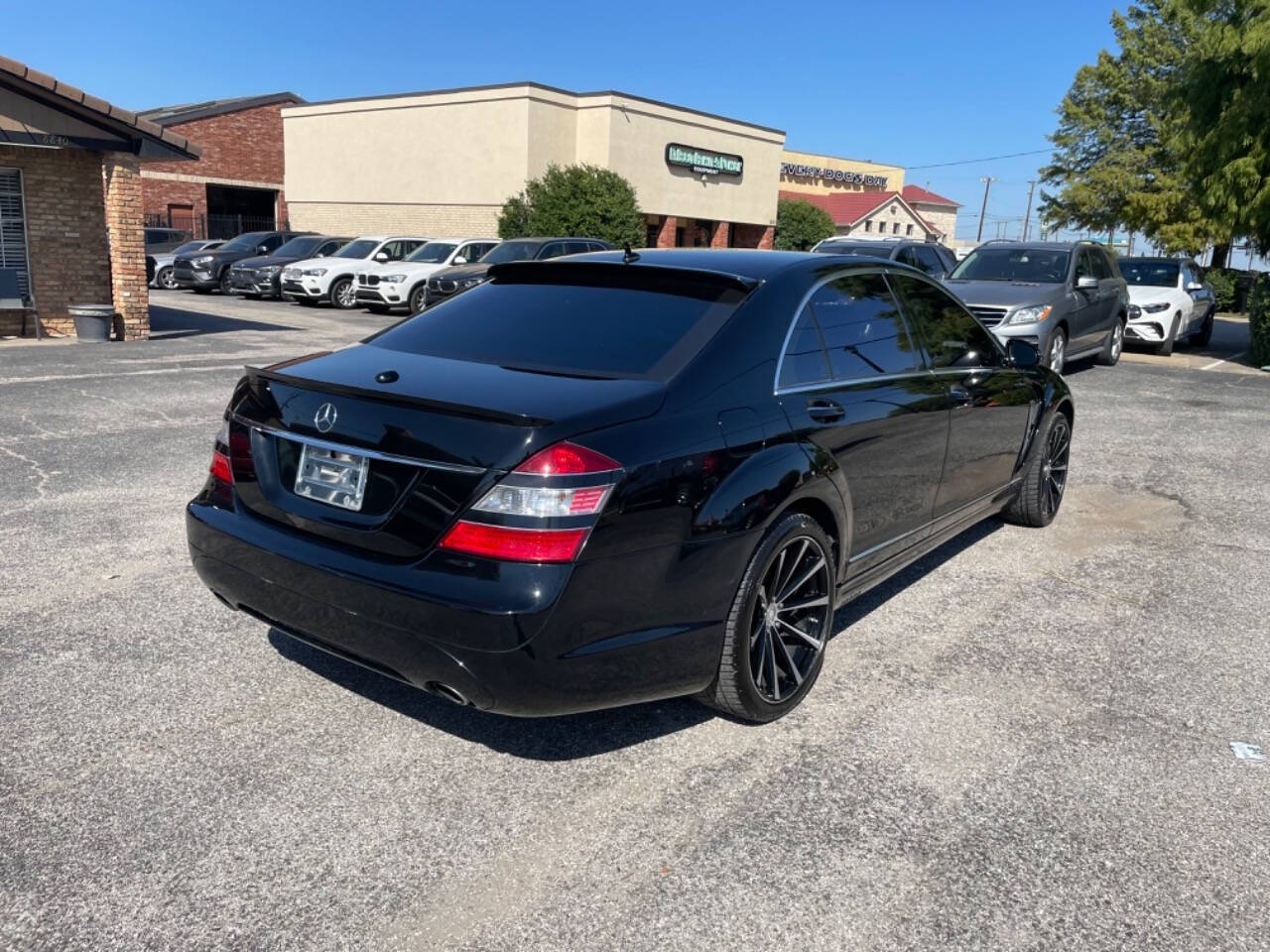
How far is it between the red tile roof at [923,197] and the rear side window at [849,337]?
350 feet

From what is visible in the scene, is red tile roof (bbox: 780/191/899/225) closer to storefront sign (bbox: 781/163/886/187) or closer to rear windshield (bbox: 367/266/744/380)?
storefront sign (bbox: 781/163/886/187)

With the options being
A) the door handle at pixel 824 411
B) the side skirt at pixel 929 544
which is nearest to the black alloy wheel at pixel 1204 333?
the side skirt at pixel 929 544

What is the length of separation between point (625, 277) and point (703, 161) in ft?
124

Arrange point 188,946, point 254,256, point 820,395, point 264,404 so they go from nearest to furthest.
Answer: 1. point 188,946
2. point 264,404
3. point 820,395
4. point 254,256

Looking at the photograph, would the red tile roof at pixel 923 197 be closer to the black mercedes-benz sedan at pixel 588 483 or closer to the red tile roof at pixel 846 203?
the red tile roof at pixel 846 203

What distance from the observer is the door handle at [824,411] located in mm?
3826

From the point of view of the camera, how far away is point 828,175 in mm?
81750

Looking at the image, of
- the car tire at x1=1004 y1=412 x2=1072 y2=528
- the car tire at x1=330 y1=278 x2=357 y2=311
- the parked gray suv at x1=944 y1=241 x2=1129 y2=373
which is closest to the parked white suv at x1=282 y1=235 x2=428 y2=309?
the car tire at x1=330 y1=278 x2=357 y2=311

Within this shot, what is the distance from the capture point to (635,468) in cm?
307

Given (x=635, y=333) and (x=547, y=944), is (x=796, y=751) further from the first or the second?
(x=635, y=333)

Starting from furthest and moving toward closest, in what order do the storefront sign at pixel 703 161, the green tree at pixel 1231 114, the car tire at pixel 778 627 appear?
the storefront sign at pixel 703 161
the green tree at pixel 1231 114
the car tire at pixel 778 627

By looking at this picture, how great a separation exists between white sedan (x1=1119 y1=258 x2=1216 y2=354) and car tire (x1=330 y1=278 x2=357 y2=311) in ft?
50.3

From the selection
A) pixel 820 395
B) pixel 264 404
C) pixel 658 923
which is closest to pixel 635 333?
pixel 820 395

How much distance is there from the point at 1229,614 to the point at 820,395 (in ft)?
8.80
